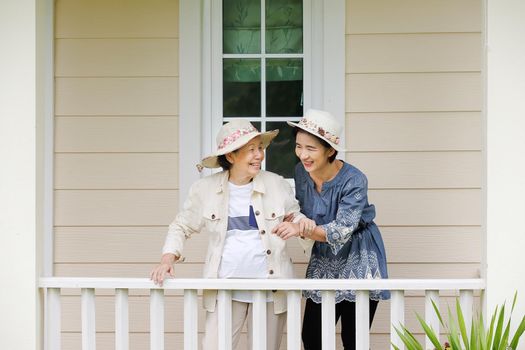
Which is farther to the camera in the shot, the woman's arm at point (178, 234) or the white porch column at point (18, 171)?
the woman's arm at point (178, 234)

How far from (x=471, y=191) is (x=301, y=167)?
116 cm

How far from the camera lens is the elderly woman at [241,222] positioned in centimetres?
441

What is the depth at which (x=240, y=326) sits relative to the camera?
14.7ft

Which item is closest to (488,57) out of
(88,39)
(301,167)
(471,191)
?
(301,167)

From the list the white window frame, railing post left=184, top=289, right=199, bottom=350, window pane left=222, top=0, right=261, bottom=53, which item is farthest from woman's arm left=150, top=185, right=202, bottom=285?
window pane left=222, top=0, right=261, bottom=53

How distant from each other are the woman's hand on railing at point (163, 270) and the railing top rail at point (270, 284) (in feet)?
0.10

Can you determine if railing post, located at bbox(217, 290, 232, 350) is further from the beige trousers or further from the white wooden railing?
the beige trousers

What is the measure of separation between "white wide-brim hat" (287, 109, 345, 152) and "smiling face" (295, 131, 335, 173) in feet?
0.13

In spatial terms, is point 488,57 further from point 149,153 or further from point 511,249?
point 149,153

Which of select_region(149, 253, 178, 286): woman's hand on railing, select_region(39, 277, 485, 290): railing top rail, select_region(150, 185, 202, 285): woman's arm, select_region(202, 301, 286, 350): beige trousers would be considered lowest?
select_region(202, 301, 286, 350): beige trousers

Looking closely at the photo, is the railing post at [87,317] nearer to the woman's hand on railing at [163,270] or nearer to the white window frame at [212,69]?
the woman's hand on railing at [163,270]

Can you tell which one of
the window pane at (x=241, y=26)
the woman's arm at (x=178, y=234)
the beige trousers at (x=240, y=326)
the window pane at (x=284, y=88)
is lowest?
the beige trousers at (x=240, y=326)

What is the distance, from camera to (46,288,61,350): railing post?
13.8ft

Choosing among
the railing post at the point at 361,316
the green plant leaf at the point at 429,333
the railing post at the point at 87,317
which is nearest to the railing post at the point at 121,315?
the railing post at the point at 87,317
